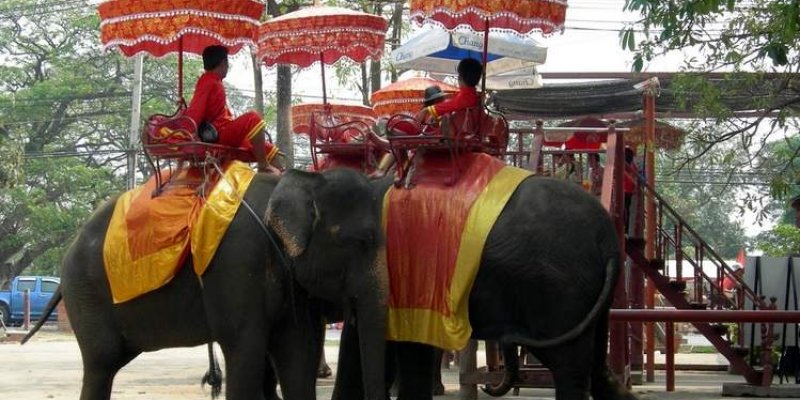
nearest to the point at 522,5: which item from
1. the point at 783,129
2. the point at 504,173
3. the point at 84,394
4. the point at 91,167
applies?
the point at 504,173

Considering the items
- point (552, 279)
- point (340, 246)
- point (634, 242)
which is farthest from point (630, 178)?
point (340, 246)

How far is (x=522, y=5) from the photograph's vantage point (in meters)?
8.84

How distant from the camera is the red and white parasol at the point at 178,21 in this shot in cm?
860

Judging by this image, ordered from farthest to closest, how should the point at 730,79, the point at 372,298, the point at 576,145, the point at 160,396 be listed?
the point at 576,145, the point at 160,396, the point at 730,79, the point at 372,298

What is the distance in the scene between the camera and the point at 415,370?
28.9 feet

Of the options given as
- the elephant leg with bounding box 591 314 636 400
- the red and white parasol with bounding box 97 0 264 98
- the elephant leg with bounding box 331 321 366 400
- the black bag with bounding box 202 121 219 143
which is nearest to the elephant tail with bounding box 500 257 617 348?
the elephant leg with bounding box 591 314 636 400

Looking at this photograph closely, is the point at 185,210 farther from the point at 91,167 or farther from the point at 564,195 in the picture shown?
the point at 91,167

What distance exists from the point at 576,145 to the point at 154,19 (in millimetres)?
8412

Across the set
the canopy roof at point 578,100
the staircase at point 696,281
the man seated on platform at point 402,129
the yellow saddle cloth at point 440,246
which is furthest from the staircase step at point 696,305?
the yellow saddle cloth at point 440,246

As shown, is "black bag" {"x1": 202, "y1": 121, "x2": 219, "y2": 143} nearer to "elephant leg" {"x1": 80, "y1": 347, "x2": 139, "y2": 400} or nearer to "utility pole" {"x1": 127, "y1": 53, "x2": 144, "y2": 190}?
"elephant leg" {"x1": 80, "y1": 347, "x2": 139, "y2": 400}

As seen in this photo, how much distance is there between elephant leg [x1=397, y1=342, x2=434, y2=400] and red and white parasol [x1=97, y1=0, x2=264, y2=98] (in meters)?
2.24

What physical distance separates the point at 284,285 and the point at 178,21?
1895 mm

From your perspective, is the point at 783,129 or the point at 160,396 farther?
the point at 160,396

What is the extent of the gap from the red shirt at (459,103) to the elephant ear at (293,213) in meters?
1.29
